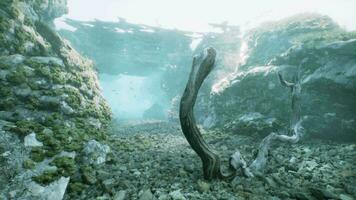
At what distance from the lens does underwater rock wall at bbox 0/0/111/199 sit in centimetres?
674

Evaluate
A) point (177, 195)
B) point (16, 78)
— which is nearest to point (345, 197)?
point (177, 195)

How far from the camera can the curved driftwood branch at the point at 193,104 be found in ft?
23.3

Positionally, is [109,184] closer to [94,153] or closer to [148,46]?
[94,153]

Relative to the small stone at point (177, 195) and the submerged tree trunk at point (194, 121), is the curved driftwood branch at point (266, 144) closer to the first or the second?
the submerged tree trunk at point (194, 121)

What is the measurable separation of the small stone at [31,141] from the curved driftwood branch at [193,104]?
5553 mm

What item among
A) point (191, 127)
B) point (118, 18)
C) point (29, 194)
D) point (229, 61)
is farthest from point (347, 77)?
point (118, 18)

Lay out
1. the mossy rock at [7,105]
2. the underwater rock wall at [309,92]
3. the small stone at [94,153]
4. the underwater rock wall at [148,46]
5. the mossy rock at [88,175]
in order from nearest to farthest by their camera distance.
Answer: the mossy rock at [88,175], the small stone at [94,153], the mossy rock at [7,105], the underwater rock wall at [309,92], the underwater rock wall at [148,46]

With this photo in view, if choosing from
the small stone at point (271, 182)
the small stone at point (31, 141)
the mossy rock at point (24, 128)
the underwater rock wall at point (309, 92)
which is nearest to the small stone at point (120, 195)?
the small stone at point (31, 141)

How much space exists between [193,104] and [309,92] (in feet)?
40.7

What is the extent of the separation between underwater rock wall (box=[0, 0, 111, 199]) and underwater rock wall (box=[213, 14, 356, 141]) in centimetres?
1116

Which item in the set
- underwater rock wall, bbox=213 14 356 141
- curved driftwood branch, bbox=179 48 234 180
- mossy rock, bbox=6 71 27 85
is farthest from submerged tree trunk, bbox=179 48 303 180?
mossy rock, bbox=6 71 27 85

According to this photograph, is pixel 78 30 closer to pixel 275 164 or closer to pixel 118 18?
pixel 118 18

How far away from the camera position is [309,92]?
15984 millimetres

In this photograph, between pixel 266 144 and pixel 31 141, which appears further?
pixel 266 144
